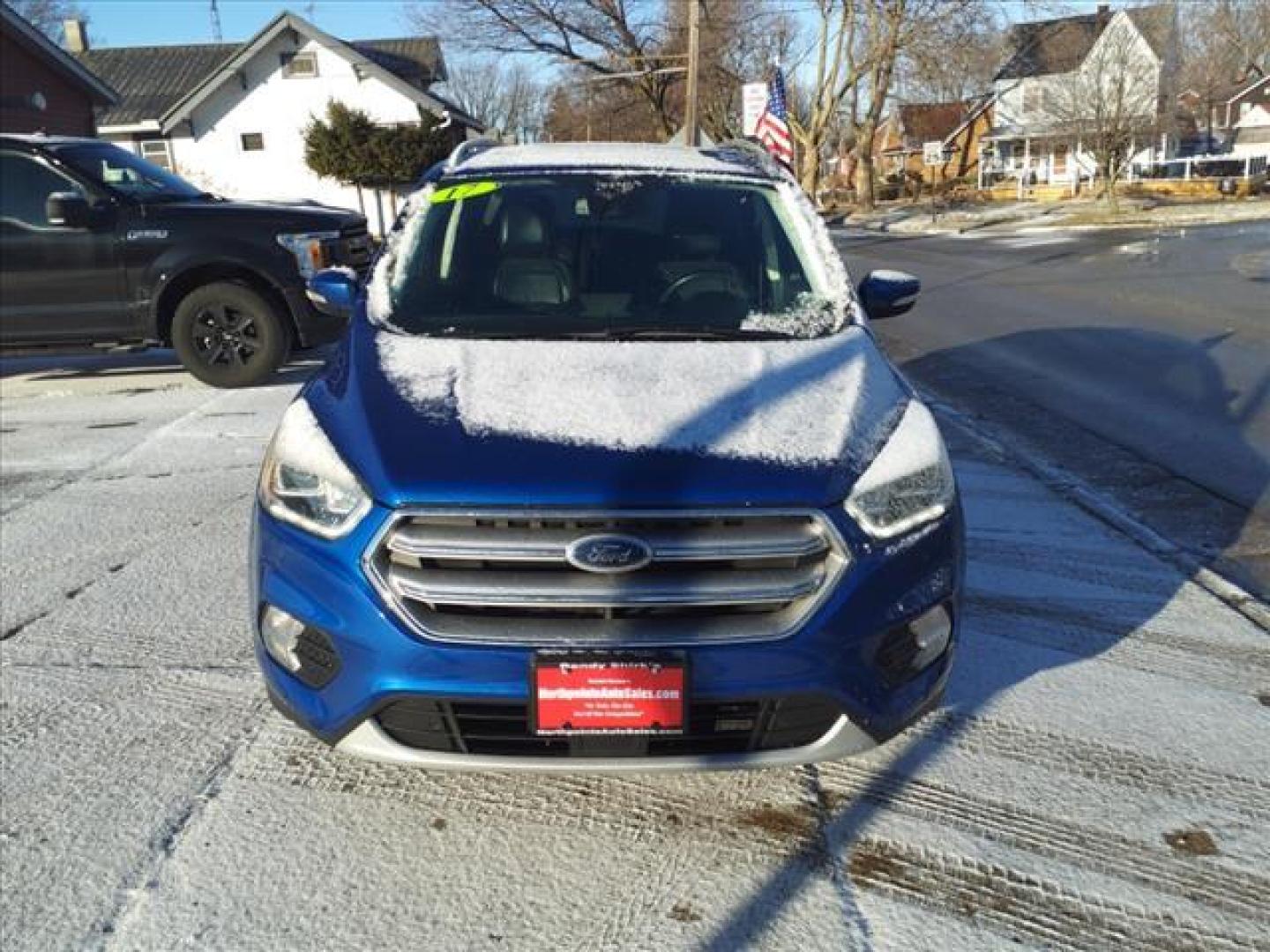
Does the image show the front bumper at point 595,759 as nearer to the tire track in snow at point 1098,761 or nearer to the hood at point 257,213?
the tire track in snow at point 1098,761

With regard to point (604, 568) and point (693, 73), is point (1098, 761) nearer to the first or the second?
point (604, 568)

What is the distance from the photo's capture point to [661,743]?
2482 mm

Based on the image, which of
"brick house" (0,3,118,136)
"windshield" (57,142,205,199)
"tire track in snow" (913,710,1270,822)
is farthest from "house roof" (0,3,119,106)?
"tire track in snow" (913,710,1270,822)

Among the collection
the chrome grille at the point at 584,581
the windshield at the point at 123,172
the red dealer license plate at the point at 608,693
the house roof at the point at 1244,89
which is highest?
the house roof at the point at 1244,89

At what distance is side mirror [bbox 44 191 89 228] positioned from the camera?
769 cm

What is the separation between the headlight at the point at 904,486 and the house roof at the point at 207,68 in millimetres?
36840

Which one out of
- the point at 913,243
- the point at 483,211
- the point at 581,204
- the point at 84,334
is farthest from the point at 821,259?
the point at 913,243

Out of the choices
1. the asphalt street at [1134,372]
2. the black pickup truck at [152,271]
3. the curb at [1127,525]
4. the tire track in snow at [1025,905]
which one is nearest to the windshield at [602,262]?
the tire track in snow at [1025,905]

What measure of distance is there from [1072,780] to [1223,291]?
12.8 m

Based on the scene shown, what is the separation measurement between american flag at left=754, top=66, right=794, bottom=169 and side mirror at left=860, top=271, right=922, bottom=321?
1819 centimetres

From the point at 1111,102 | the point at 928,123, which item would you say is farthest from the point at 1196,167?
the point at 1111,102

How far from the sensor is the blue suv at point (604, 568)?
2404 millimetres

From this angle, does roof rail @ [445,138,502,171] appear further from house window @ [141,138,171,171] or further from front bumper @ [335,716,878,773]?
house window @ [141,138,171,171]

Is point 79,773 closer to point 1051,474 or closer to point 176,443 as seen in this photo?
point 176,443
